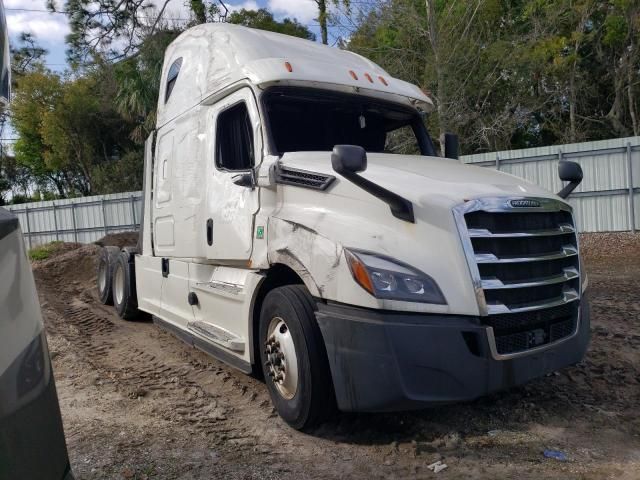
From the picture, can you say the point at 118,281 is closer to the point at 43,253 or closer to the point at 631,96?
the point at 43,253

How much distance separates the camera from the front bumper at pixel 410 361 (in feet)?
10.5

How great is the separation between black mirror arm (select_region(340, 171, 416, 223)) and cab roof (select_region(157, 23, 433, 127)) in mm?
1541

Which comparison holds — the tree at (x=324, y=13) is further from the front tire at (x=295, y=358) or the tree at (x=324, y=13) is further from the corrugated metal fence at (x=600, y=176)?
the front tire at (x=295, y=358)

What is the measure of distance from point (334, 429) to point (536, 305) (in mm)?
1603

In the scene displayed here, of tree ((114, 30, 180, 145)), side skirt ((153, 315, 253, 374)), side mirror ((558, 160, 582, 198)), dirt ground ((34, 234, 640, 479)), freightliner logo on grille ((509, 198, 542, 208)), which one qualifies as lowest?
dirt ground ((34, 234, 640, 479))

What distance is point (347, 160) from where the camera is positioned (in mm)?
3457

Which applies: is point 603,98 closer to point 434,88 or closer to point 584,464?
point 434,88

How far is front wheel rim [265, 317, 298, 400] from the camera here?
3.83m

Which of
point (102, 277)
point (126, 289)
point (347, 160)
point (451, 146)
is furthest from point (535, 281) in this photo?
point (102, 277)

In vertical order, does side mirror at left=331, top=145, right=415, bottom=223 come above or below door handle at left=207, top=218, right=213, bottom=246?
above

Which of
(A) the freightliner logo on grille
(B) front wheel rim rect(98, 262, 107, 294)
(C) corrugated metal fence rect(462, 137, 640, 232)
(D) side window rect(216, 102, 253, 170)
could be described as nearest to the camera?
(A) the freightliner logo on grille

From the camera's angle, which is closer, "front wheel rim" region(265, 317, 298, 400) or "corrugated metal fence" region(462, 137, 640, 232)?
"front wheel rim" region(265, 317, 298, 400)

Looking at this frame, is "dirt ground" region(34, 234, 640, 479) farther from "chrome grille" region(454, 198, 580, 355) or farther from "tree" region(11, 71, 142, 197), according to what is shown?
"tree" region(11, 71, 142, 197)

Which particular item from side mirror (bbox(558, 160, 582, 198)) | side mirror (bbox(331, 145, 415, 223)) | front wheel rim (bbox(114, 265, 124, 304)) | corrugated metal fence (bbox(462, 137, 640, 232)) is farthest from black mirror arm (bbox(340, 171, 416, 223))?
corrugated metal fence (bbox(462, 137, 640, 232))
